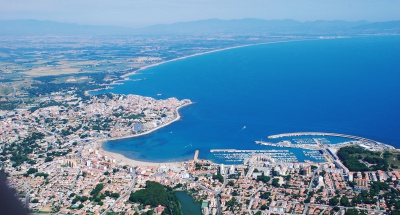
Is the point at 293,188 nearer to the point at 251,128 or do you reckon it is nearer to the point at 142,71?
the point at 251,128

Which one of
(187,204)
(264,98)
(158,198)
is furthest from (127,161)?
(264,98)

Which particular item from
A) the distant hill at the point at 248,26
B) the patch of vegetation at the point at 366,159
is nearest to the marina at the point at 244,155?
the patch of vegetation at the point at 366,159

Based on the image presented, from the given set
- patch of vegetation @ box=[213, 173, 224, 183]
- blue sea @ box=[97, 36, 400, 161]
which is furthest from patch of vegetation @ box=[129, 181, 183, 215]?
blue sea @ box=[97, 36, 400, 161]

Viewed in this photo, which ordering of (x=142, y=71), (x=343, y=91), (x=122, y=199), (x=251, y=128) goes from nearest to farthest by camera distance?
(x=122, y=199) < (x=251, y=128) < (x=343, y=91) < (x=142, y=71)

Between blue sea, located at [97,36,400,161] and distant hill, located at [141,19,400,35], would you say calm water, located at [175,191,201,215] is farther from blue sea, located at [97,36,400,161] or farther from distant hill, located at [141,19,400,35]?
distant hill, located at [141,19,400,35]

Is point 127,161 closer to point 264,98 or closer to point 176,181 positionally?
point 176,181

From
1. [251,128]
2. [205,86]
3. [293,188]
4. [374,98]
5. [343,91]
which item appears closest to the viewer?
[293,188]

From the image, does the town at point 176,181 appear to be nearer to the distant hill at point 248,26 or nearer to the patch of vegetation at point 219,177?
the patch of vegetation at point 219,177

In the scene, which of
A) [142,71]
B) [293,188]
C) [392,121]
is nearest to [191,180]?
[293,188]
